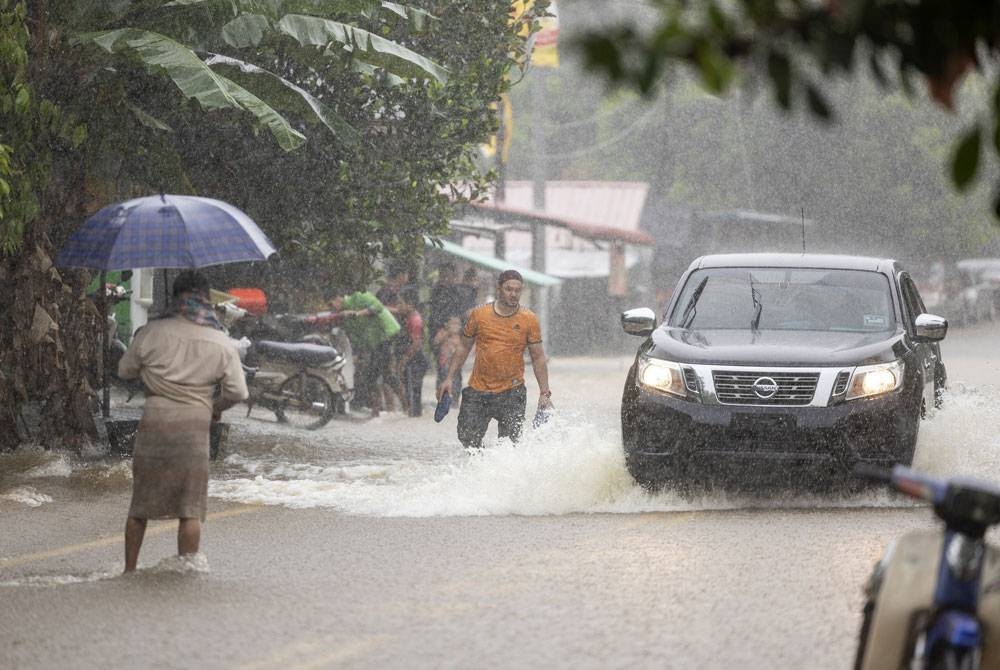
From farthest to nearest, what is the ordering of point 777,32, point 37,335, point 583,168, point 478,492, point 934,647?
point 583,168, point 37,335, point 478,492, point 934,647, point 777,32

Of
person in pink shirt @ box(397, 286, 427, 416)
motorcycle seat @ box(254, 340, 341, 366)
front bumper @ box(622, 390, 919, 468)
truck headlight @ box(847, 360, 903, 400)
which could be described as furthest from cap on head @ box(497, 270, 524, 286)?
person in pink shirt @ box(397, 286, 427, 416)

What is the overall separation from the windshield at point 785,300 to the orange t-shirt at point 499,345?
1.19 meters

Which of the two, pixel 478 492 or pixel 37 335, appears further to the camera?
pixel 37 335

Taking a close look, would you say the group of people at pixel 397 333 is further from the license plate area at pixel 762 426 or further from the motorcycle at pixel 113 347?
the license plate area at pixel 762 426

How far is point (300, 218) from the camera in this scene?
1703 centimetres

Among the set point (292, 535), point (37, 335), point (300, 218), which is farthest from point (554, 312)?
point (292, 535)

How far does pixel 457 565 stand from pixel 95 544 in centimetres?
246

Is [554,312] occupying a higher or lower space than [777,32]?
lower

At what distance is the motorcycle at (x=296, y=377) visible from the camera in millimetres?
19312

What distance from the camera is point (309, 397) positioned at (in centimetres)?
1931

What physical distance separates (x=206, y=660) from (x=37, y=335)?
8.35 metres

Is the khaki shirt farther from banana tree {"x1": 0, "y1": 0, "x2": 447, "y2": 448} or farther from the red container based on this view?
the red container

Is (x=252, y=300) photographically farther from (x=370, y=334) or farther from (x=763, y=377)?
(x=763, y=377)

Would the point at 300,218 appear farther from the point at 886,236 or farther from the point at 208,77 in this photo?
the point at 886,236
